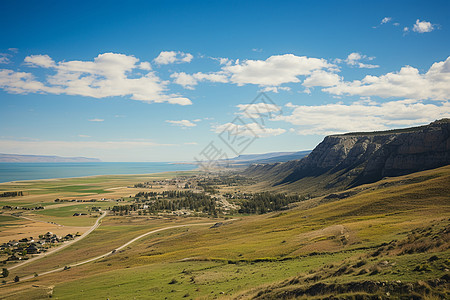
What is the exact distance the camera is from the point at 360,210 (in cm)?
7088

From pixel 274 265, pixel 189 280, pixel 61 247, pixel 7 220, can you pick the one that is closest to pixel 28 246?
pixel 61 247

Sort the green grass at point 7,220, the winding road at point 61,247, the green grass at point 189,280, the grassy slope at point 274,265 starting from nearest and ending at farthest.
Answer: the grassy slope at point 274,265, the green grass at point 189,280, the winding road at point 61,247, the green grass at point 7,220

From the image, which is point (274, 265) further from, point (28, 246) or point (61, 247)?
point (28, 246)

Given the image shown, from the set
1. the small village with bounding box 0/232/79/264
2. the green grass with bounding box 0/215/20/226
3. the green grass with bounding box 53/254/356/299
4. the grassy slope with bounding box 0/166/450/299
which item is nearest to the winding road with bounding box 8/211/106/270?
the small village with bounding box 0/232/79/264

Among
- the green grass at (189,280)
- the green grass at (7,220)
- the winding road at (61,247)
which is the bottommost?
the winding road at (61,247)

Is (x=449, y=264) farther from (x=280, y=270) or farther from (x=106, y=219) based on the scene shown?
(x=106, y=219)

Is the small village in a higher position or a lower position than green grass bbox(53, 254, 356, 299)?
lower

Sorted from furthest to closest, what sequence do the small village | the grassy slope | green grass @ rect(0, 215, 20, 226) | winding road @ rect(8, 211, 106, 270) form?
green grass @ rect(0, 215, 20, 226) → the small village → winding road @ rect(8, 211, 106, 270) → the grassy slope

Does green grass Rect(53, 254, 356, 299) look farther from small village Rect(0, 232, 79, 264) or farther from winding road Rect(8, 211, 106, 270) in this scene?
small village Rect(0, 232, 79, 264)

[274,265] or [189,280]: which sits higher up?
[274,265]

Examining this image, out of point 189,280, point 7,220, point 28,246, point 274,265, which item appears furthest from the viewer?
point 7,220

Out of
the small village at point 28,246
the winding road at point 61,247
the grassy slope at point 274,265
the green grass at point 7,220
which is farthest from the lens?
the green grass at point 7,220

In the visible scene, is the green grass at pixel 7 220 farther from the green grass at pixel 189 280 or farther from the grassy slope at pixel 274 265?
the green grass at pixel 189 280

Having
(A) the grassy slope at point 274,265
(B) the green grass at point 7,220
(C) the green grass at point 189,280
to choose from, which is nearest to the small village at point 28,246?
(B) the green grass at point 7,220
